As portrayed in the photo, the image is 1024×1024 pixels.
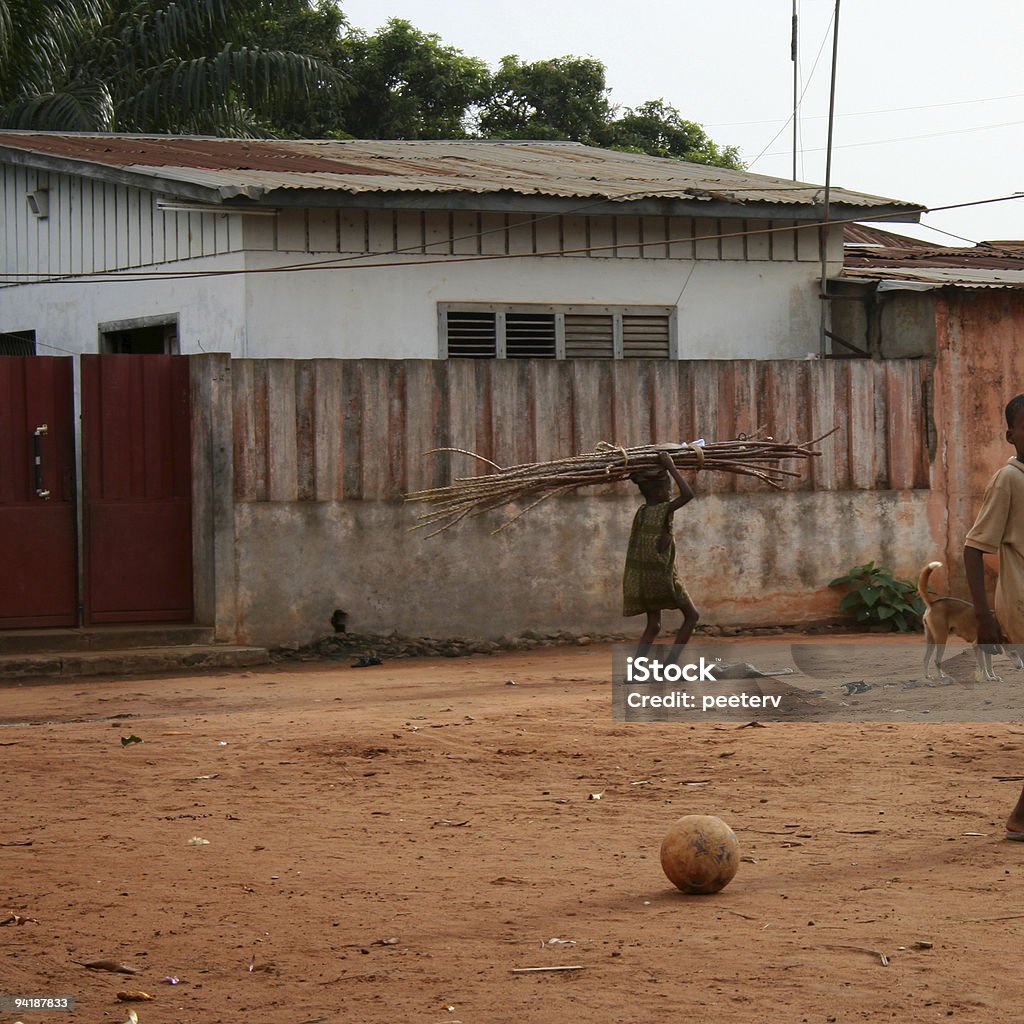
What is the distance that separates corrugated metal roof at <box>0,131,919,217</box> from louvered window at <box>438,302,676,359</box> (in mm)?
1103

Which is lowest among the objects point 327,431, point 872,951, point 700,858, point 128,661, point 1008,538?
point 872,951

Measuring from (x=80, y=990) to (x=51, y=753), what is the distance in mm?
3752

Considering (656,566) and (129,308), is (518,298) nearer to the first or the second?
(129,308)

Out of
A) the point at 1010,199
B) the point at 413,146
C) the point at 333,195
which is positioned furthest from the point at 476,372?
the point at 413,146

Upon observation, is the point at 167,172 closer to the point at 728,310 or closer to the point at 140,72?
the point at 728,310

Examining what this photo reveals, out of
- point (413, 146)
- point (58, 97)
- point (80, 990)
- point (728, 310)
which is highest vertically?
point (58, 97)

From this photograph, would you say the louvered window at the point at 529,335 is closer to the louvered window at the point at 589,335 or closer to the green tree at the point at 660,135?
the louvered window at the point at 589,335

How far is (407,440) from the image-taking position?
39.8 ft

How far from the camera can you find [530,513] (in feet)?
40.5

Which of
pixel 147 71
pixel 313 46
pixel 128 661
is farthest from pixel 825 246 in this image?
pixel 313 46

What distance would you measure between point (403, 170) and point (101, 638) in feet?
19.8

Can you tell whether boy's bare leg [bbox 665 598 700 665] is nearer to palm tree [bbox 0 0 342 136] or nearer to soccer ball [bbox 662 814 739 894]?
soccer ball [bbox 662 814 739 894]

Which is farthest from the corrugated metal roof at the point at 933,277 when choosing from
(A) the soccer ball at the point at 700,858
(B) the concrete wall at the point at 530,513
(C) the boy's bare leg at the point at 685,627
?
(A) the soccer ball at the point at 700,858

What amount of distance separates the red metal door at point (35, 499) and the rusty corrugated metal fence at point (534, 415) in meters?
1.28
